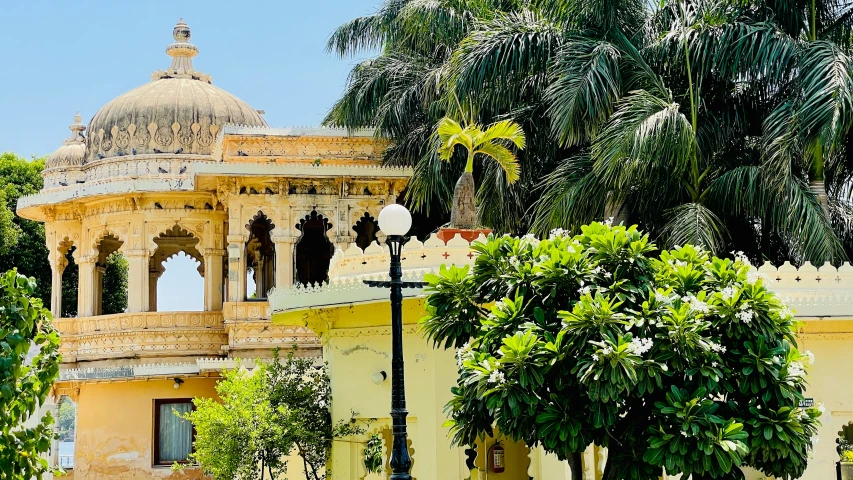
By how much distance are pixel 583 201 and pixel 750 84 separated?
4079mm

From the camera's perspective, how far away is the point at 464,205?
1781 cm

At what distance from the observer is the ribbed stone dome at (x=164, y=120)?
30750 millimetres

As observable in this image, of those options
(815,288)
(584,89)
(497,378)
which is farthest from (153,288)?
(497,378)

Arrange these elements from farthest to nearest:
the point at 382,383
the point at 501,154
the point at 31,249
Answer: the point at 31,249 < the point at 501,154 < the point at 382,383

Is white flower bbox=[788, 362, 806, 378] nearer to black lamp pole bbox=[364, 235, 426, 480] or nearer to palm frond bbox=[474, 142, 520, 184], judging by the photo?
black lamp pole bbox=[364, 235, 426, 480]

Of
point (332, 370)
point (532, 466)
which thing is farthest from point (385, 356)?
point (532, 466)

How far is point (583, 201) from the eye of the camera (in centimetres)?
2141

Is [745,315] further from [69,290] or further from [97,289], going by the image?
[69,290]

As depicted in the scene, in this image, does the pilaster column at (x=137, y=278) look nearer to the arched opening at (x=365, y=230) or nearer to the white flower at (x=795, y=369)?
the arched opening at (x=365, y=230)

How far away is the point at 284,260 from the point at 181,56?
24.9 feet

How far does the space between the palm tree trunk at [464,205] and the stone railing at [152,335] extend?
12.8 meters

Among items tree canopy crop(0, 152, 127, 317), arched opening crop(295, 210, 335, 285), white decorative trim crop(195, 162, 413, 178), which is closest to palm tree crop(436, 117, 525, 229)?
white decorative trim crop(195, 162, 413, 178)

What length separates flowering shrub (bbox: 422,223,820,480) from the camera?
1207 cm

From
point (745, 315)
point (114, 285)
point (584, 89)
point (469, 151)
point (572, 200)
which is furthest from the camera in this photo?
point (114, 285)
